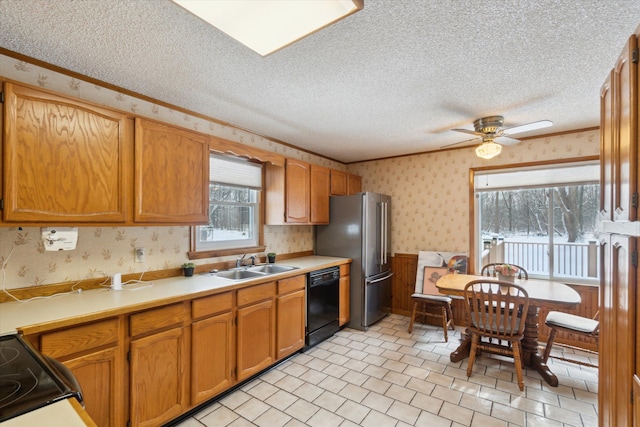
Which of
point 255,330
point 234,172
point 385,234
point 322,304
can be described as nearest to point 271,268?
point 322,304

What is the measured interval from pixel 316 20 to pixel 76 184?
Result: 5.64 feet

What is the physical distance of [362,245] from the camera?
3.86 m

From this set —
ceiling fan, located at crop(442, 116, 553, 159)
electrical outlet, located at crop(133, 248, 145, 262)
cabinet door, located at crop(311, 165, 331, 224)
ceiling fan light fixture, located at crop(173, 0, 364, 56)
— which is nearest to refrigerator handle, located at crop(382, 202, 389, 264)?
cabinet door, located at crop(311, 165, 331, 224)

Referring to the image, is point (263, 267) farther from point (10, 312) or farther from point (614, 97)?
point (614, 97)

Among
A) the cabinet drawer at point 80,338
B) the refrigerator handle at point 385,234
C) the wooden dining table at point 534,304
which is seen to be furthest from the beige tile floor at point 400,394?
the refrigerator handle at point 385,234

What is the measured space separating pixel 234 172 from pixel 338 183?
5.53ft

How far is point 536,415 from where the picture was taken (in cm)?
215

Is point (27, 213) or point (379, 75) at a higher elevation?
point (379, 75)

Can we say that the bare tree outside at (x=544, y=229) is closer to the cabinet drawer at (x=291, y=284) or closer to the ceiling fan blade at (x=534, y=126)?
the ceiling fan blade at (x=534, y=126)

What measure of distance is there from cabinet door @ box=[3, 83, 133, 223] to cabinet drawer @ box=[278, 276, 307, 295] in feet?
4.79

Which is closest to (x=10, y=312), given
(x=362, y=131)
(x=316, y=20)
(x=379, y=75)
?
(x=316, y=20)

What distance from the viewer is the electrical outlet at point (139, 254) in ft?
7.86

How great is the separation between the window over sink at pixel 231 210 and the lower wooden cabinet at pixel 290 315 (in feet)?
2.43

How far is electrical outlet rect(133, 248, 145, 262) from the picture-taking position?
2.40 m
